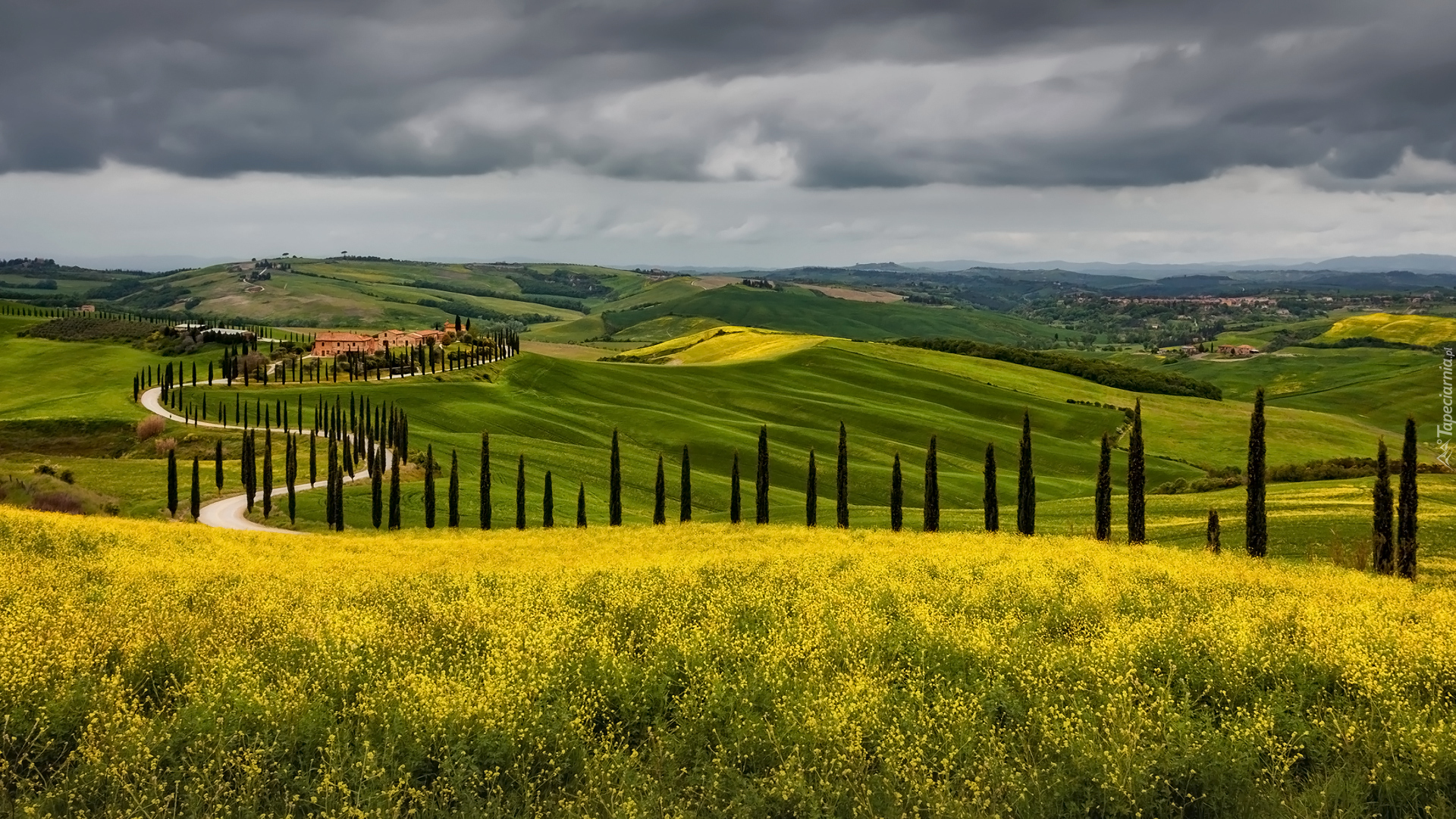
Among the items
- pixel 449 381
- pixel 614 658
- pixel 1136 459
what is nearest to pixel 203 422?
pixel 449 381

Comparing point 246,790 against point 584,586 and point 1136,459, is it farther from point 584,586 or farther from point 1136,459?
point 1136,459

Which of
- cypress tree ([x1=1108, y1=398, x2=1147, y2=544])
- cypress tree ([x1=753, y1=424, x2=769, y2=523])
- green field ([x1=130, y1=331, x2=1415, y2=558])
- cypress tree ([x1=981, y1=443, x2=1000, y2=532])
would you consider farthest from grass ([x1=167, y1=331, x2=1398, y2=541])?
cypress tree ([x1=1108, y1=398, x2=1147, y2=544])

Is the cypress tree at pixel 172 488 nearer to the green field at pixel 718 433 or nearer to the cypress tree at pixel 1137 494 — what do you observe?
the green field at pixel 718 433

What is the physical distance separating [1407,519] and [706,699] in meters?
42.4

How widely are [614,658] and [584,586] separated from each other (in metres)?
7.15

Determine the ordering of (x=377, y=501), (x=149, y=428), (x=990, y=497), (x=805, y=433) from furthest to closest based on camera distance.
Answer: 1. (x=805, y=433)
2. (x=149, y=428)
3. (x=377, y=501)
4. (x=990, y=497)

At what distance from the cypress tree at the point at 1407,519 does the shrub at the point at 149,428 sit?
13714cm

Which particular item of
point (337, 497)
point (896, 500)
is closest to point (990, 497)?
point (896, 500)

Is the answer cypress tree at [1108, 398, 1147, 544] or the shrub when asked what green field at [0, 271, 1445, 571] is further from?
cypress tree at [1108, 398, 1147, 544]

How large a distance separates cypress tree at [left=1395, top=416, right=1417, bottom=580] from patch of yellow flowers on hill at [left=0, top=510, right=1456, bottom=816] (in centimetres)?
2291

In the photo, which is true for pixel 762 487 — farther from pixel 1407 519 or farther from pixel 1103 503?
pixel 1407 519

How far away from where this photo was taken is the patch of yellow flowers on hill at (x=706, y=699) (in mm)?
11688

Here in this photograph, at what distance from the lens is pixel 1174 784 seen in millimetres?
12398

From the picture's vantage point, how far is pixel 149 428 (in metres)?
120
